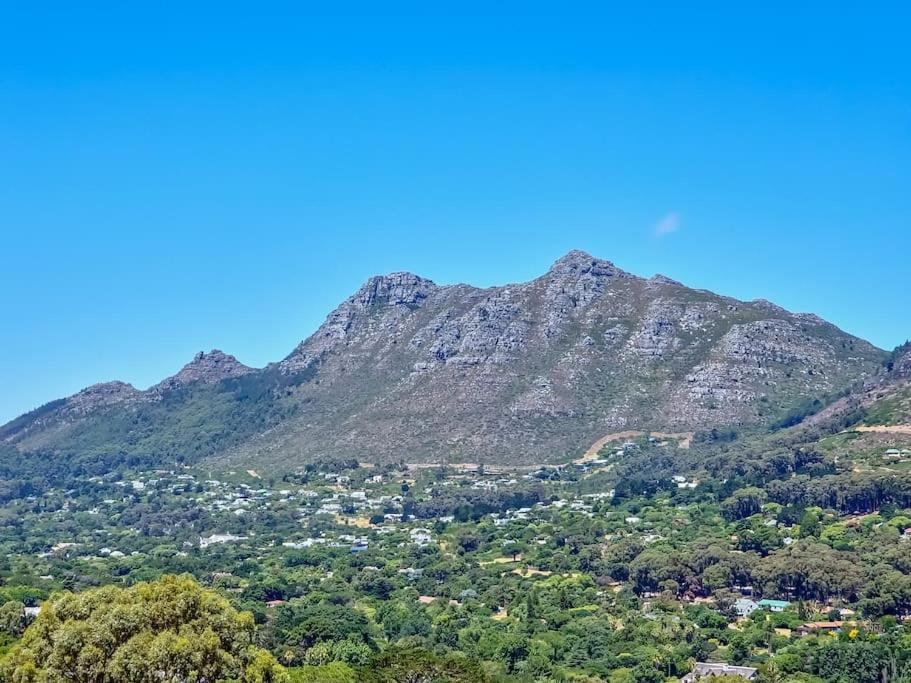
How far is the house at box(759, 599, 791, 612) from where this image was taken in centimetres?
5864

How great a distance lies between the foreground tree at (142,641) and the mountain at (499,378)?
98.4 meters

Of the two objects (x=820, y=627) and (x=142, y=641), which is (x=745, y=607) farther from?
(x=142, y=641)

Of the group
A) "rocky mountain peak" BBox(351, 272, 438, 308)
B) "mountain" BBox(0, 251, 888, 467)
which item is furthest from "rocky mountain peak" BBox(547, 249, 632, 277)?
"rocky mountain peak" BBox(351, 272, 438, 308)

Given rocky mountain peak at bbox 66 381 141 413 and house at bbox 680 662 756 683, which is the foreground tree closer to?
Answer: house at bbox 680 662 756 683

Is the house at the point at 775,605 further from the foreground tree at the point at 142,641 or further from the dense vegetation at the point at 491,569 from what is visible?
the foreground tree at the point at 142,641

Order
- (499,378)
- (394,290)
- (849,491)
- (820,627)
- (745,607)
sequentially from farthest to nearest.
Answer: (394,290) → (499,378) → (849,491) → (745,607) → (820,627)

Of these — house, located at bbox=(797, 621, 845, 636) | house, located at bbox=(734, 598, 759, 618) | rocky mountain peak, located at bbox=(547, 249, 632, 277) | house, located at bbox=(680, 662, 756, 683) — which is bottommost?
house, located at bbox=(680, 662, 756, 683)

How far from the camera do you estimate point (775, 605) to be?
59594 millimetres

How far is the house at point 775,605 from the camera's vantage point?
5864 centimetres

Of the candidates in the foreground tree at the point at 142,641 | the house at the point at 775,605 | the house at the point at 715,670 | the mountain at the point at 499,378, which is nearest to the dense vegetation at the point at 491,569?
the foreground tree at the point at 142,641

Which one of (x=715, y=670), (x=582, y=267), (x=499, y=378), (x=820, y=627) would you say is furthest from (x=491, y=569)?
(x=582, y=267)

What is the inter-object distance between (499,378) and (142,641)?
119762mm

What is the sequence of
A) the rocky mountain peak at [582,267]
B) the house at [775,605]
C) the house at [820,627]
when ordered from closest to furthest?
the house at [820,627] < the house at [775,605] < the rocky mountain peak at [582,267]

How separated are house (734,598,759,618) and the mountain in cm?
6698
